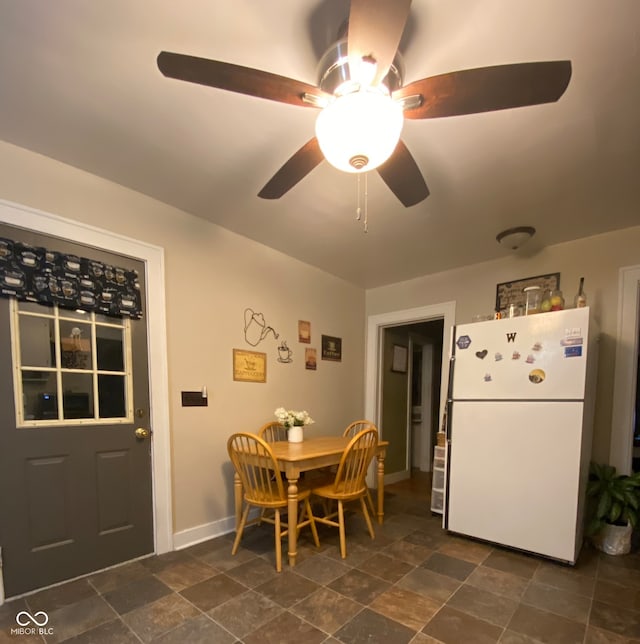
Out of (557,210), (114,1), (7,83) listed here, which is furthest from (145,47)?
(557,210)

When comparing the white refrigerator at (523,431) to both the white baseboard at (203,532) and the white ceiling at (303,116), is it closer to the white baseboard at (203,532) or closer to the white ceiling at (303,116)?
the white ceiling at (303,116)

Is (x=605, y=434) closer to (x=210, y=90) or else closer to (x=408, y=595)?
(x=408, y=595)

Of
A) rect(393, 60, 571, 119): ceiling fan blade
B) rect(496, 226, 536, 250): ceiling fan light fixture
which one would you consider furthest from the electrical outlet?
rect(496, 226, 536, 250): ceiling fan light fixture

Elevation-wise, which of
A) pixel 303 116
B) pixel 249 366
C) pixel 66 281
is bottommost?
pixel 249 366

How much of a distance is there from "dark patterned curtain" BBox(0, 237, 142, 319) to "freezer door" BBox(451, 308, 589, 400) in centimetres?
239

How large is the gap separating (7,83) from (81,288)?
1.00 metres

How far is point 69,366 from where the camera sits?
2014 millimetres

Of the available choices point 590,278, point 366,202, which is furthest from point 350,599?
point 590,278

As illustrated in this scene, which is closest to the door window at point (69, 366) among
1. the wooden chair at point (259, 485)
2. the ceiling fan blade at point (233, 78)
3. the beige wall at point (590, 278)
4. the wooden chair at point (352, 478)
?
the wooden chair at point (259, 485)

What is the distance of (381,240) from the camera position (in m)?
2.95

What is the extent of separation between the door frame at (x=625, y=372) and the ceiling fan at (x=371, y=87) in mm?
2252

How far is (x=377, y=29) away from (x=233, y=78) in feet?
1.50

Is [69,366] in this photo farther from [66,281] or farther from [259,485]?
[259,485]

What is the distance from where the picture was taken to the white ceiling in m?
1.17
